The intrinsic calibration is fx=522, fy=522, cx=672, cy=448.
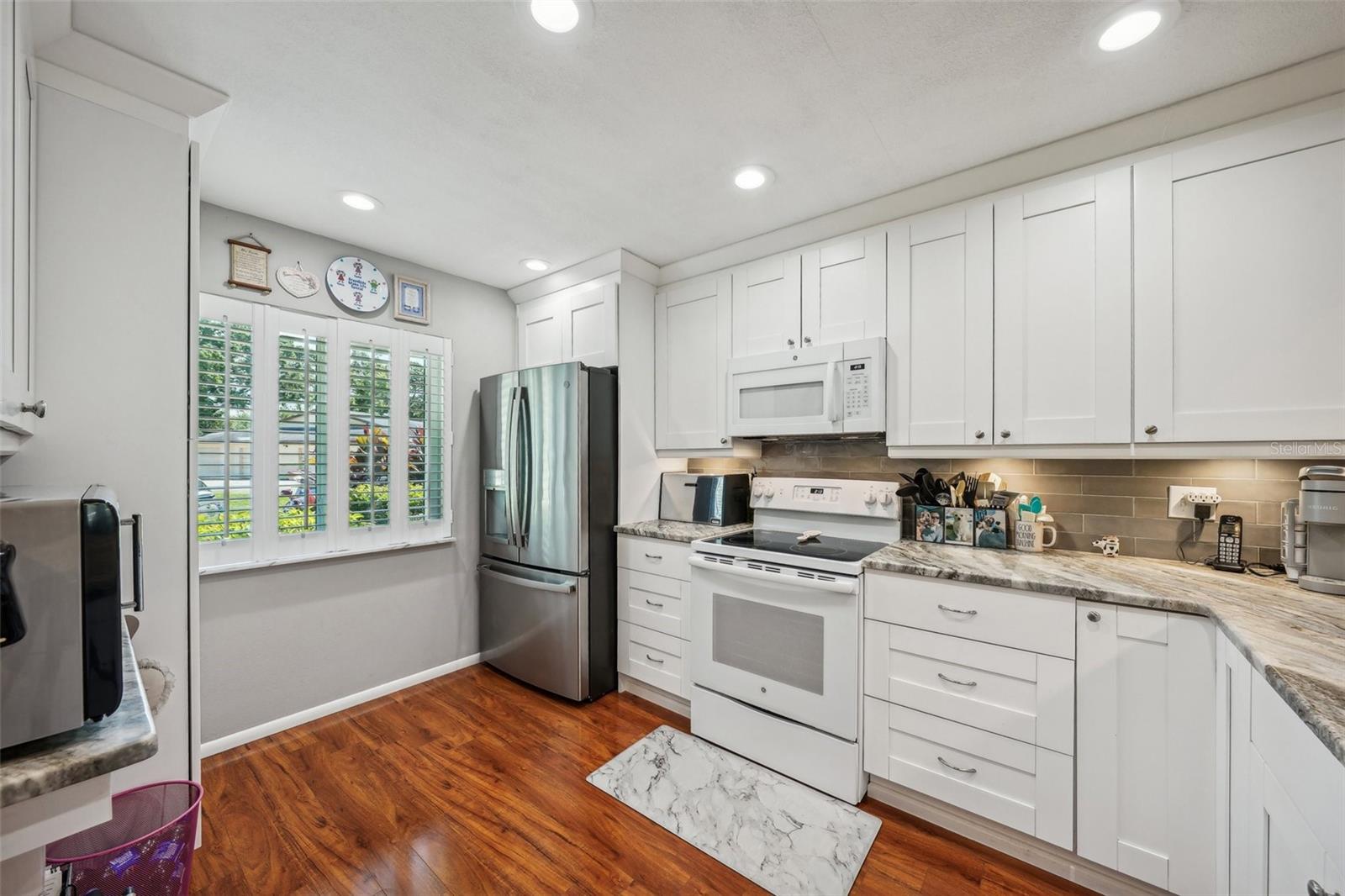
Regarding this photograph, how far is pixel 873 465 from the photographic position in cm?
260

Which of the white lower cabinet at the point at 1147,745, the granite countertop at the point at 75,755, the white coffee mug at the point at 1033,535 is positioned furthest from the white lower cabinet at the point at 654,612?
the granite countertop at the point at 75,755

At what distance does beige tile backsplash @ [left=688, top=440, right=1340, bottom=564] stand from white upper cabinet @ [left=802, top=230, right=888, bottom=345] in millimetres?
694

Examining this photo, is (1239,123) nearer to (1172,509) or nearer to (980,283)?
(980,283)

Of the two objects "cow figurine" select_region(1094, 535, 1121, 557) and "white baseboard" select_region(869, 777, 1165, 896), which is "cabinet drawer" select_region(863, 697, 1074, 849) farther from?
"cow figurine" select_region(1094, 535, 1121, 557)

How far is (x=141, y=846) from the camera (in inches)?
53.7

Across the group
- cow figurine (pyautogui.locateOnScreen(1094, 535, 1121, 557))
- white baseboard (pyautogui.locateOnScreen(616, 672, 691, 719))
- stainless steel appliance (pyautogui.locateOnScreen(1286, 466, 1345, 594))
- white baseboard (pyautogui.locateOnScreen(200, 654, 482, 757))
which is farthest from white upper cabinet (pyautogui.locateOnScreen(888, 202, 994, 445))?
white baseboard (pyautogui.locateOnScreen(200, 654, 482, 757))

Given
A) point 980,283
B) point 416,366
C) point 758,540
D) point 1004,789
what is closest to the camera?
point 1004,789

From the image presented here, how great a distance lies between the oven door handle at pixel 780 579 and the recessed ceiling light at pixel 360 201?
2.13 m

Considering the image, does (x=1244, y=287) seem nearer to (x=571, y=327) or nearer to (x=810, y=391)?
(x=810, y=391)

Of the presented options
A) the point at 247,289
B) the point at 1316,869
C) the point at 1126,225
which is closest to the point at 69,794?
the point at 1316,869

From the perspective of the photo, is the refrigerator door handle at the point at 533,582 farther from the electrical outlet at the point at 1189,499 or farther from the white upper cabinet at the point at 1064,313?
the electrical outlet at the point at 1189,499

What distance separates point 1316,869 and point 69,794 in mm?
1880

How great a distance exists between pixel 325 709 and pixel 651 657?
1.68 metres

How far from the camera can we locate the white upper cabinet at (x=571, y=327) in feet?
9.70
